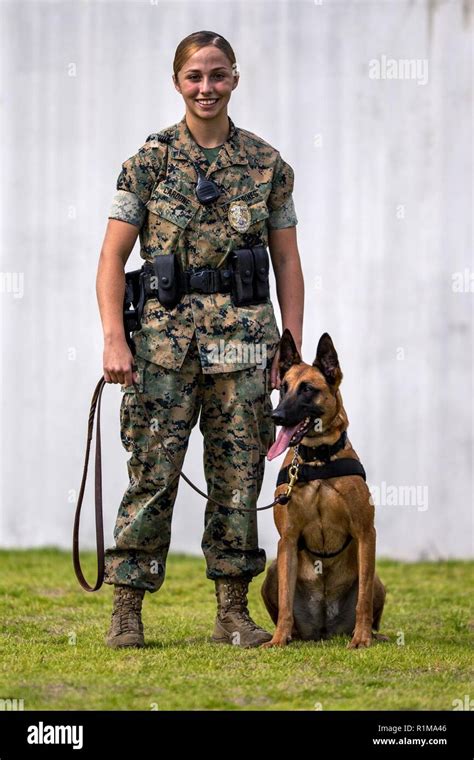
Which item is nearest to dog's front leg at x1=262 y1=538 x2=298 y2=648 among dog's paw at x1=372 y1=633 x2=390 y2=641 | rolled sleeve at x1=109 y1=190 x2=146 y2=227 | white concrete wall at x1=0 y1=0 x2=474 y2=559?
dog's paw at x1=372 y1=633 x2=390 y2=641

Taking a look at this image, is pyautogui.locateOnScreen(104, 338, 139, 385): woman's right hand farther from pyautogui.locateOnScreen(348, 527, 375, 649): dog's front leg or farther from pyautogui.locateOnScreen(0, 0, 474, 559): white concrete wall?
pyautogui.locateOnScreen(0, 0, 474, 559): white concrete wall

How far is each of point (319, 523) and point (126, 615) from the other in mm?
809

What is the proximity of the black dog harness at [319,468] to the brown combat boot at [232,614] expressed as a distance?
302 mm

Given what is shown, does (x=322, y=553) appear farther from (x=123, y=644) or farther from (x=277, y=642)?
(x=123, y=644)

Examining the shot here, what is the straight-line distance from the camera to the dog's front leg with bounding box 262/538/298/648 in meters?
4.63

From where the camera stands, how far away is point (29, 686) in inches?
150

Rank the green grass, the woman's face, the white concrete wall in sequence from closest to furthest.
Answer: the green grass → the woman's face → the white concrete wall

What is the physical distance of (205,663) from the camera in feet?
13.9

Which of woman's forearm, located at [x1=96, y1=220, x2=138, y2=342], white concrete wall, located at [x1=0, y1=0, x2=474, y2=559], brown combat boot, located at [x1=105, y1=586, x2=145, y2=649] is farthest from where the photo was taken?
white concrete wall, located at [x1=0, y1=0, x2=474, y2=559]

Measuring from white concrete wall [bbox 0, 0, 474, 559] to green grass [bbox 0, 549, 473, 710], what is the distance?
5.12ft

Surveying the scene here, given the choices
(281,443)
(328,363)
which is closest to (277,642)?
(281,443)

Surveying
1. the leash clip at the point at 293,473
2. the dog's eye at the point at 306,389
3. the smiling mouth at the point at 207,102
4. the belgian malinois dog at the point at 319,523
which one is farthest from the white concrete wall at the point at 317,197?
the smiling mouth at the point at 207,102

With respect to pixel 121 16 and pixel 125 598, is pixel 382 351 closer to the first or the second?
pixel 121 16
